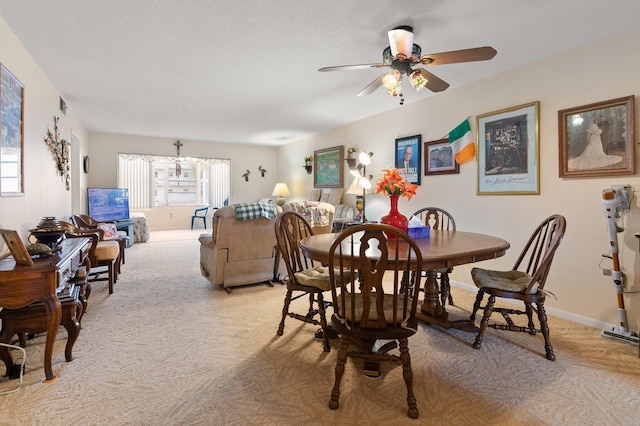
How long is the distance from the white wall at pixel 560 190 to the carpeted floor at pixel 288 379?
36cm

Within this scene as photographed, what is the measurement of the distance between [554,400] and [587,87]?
2451 millimetres

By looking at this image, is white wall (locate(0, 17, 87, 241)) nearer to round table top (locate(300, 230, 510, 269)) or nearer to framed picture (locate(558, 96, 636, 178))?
round table top (locate(300, 230, 510, 269))

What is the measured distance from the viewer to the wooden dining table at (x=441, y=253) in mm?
1752

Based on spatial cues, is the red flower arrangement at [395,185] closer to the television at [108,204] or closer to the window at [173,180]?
the television at [108,204]

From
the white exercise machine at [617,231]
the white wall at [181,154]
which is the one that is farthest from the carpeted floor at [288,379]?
the white wall at [181,154]

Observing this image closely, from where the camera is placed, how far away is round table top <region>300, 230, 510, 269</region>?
1.73 meters

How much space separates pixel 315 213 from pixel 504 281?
2073 millimetres

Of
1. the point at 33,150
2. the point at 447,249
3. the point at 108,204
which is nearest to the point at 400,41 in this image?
the point at 447,249

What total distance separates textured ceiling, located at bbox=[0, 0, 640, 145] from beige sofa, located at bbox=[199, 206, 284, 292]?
150 centimetres

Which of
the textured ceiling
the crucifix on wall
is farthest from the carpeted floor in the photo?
the crucifix on wall

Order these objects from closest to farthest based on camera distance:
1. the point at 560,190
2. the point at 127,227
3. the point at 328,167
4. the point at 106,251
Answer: the point at 560,190 < the point at 106,251 < the point at 127,227 < the point at 328,167

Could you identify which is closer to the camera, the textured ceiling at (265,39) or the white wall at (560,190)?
the textured ceiling at (265,39)

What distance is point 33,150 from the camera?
2.94 metres

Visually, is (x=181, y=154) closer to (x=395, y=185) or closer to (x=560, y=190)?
(x=395, y=185)
